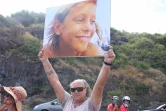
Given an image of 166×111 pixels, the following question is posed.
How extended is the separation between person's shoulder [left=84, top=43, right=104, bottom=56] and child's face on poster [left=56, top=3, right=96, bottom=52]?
2.2 inches

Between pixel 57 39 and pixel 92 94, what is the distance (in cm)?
113

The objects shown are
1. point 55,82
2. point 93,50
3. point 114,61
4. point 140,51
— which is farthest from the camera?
point 140,51

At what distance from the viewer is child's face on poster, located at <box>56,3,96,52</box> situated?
390 centimetres

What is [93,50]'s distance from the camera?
3812 mm

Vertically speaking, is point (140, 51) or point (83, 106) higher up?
point (140, 51)

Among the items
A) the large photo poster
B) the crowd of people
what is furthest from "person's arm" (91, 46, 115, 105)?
the large photo poster

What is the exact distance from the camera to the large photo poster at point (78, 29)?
3.71 meters

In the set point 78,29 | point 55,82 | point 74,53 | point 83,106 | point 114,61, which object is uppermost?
point 78,29

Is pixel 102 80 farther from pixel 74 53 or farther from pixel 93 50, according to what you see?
pixel 74 53

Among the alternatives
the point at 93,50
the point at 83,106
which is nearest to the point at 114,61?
the point at 93,50

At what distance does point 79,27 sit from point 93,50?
0.36m

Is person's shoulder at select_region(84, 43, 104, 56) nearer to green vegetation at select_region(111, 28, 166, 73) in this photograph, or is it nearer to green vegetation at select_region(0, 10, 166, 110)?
green vegetation at select_region(0, 10, 166, 110)

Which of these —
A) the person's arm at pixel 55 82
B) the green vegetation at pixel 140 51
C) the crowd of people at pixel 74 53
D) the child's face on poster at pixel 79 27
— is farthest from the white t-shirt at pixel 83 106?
the green vegetation at pixel 140 51

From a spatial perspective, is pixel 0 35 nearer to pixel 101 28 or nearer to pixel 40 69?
pixel 40 69
